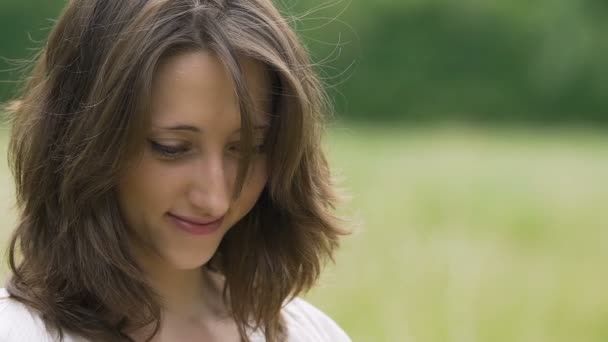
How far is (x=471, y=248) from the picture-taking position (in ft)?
14.1

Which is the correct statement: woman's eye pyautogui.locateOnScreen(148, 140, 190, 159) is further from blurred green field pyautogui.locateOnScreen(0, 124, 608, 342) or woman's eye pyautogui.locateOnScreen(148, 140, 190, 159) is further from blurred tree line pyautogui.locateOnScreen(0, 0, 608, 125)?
blurred tree line pyautogui.locateOnScreen(0, 0, 608, 125)

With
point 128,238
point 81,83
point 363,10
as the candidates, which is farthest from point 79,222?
point 363,10

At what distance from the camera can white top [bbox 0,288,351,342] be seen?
5.41 ft

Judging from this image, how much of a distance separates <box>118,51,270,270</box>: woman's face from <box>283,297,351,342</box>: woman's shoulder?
0.33 metres

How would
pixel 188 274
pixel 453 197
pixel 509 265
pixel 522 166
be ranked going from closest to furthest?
pixel 188 274
pixel 509 265
pixel 453 197
pixel 522 166

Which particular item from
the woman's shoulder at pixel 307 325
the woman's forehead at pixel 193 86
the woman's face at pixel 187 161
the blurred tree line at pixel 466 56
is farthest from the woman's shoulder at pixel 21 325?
the blurred tree line at pixel 466 56

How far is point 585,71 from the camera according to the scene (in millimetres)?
8328

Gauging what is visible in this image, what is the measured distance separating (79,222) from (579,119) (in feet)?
22.8

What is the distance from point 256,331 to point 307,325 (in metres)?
0.11

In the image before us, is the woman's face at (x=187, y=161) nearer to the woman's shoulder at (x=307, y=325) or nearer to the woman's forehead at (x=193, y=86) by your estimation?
the woman's forehead at (x=193, y=86)

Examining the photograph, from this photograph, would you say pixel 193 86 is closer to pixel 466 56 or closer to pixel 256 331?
pixel 256 331

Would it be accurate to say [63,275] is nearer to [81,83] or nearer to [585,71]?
[81,83]

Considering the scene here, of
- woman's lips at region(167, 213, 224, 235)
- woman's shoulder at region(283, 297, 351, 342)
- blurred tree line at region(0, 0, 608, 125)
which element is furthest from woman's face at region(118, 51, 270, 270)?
blurred tree line at region(0, 0, 608, 125)

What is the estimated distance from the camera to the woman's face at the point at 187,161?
1.67m
